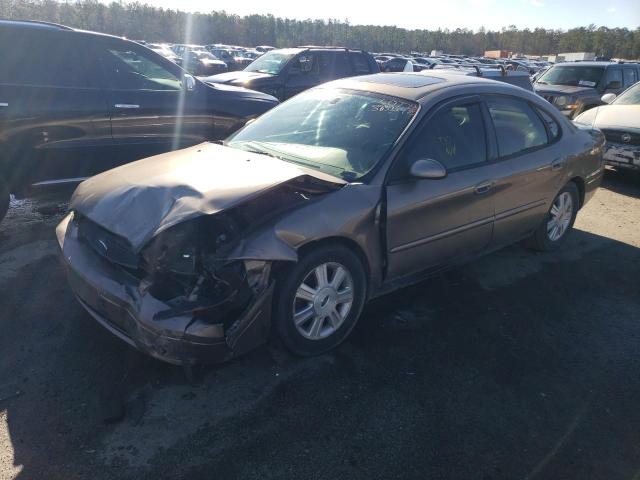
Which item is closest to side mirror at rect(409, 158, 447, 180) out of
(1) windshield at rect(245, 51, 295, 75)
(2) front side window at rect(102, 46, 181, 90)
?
(2) front side window at rect(102, 46, 181, 90)

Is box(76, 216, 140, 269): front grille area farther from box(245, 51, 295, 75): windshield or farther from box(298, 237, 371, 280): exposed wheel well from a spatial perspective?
box(245, 51, 295, 75): windshield

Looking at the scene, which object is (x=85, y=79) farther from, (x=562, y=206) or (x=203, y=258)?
(x=562, y=206)

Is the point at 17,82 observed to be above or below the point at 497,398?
above

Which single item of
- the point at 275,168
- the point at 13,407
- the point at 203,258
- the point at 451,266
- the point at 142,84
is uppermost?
the point at 142,84

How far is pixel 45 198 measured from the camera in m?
6.09

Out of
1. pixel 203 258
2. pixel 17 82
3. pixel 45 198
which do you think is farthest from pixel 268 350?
pixel 45 198

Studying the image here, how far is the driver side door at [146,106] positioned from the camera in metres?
5.36

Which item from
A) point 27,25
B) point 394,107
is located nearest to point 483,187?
point 394,107

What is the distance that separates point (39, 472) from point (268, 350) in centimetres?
140

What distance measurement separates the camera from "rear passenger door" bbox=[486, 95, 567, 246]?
405 cm

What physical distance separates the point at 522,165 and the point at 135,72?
432 cm

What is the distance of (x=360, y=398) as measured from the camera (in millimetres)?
2805

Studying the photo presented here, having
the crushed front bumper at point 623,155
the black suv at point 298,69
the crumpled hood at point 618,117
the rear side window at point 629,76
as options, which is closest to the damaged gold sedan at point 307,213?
the crushed front bumper at point 623,155

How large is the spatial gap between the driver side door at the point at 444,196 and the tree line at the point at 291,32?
33359mm
